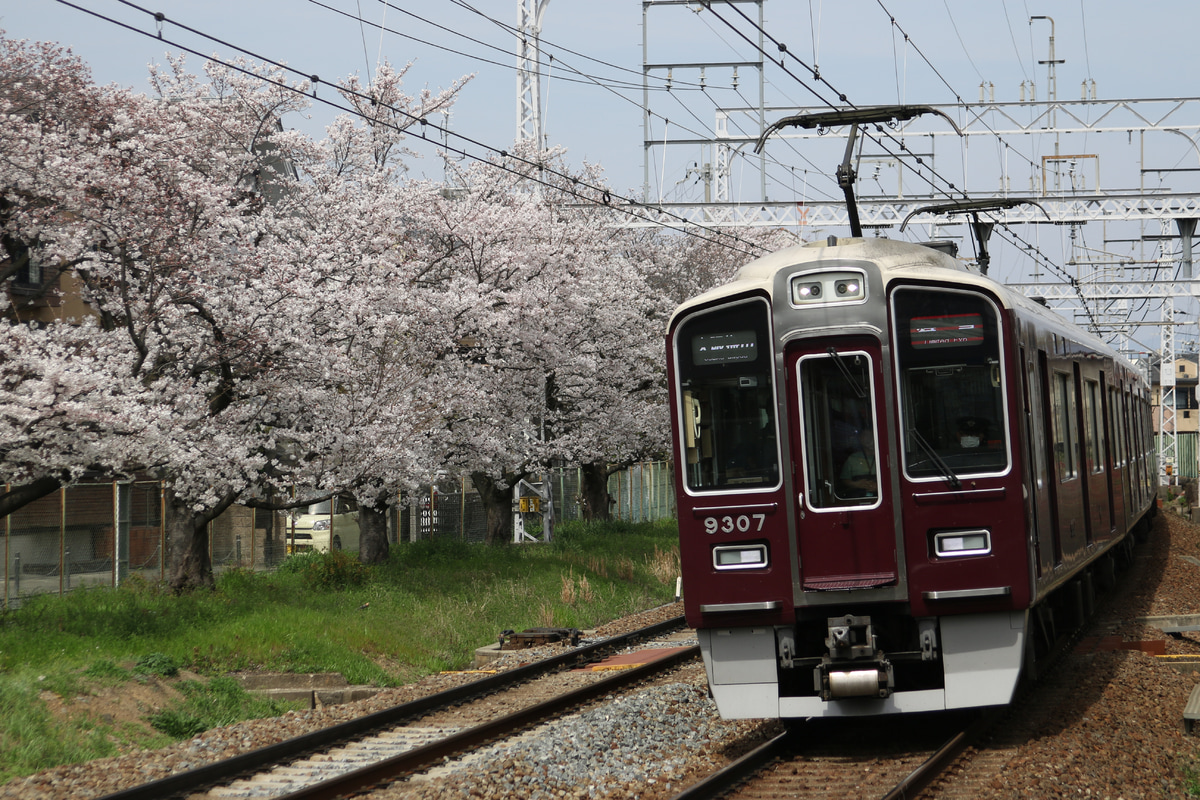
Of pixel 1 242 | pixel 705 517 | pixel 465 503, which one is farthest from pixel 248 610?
pixel 465 503

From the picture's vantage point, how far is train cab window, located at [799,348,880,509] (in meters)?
7.89

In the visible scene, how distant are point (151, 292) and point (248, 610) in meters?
4.11

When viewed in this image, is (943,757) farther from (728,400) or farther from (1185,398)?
(1185,398)

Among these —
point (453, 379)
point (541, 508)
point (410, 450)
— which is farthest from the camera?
point (541, 508)

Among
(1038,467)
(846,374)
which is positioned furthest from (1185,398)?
(846,374)

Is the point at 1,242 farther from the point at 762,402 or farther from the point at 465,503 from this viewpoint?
the point at 465,503

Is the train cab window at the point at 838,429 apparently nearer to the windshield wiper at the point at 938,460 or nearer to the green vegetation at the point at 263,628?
the windshield wiper at the point at 938,460

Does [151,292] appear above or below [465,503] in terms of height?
above

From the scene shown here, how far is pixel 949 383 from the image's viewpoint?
25.9 ft

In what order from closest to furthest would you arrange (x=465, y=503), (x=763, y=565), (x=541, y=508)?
(x=763, y=565) → (x=541, y=508) → (x=465, y=503)

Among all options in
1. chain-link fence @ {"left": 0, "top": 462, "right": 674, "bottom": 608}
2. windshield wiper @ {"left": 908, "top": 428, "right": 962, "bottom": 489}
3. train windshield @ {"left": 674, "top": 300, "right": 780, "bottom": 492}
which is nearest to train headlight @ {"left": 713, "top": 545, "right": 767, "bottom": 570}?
train windshield @ {"left": 674, "top": 300, "right": 780, "bottom": 492}

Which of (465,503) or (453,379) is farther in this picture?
(465,503)

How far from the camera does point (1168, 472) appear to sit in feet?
168

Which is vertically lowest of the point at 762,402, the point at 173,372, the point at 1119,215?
the point at 762,402
